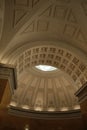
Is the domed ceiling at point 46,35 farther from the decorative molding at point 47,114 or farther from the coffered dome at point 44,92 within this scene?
the decorative molding at point 47,114

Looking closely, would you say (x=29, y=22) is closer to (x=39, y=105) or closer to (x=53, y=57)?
(x=53, y=57)

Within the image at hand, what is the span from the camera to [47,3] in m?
8.28

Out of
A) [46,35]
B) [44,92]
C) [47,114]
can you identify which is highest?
[44,92]

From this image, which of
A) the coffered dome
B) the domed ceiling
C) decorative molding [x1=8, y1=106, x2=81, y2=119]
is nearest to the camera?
the domed ceiling

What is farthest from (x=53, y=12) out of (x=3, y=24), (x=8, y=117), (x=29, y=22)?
(x=8, y=117)

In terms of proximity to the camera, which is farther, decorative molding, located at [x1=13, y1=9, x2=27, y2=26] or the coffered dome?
the coffered dome

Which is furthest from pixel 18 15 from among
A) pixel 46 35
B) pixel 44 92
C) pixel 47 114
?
pixel 47 114

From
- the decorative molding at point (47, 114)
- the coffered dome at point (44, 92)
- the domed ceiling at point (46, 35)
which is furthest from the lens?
the coffered dome at point (44, 92)

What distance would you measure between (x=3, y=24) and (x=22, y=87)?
10.3 m

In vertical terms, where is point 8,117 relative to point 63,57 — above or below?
below

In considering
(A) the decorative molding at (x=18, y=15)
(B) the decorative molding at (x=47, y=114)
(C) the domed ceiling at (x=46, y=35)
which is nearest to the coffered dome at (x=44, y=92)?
(B) the decorative molding at (x=47, y=114)

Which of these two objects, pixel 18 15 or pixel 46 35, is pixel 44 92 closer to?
pixel 46 35

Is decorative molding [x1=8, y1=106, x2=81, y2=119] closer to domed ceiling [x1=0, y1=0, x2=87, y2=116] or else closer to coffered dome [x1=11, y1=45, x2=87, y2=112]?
coffered dome [x1=11, y1=45, x2=87, y2=112]

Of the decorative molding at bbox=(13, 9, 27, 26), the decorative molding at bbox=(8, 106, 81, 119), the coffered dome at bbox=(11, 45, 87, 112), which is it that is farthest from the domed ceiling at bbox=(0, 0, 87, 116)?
the decorative molding at bbox=(8, 106, 81, 119)
